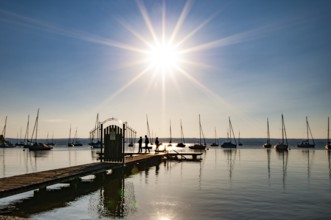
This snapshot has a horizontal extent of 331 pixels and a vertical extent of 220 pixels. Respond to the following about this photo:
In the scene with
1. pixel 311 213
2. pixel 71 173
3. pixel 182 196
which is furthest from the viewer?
pixel 71 173

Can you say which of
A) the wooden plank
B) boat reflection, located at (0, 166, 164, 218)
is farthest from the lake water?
the wooden plank

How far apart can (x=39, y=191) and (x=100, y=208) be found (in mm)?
4702

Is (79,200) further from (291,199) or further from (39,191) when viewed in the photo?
(291,199)

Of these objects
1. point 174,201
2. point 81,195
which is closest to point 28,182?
point 81,195

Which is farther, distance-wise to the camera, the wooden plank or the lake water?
the lake water

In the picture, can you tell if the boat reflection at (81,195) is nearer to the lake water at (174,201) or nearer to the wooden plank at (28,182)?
the lake water at (174,201)

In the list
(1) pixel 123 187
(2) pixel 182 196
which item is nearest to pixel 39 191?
(1) pixel 123 187

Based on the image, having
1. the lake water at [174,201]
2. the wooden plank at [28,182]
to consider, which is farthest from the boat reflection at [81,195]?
the wooden plank at [28,182]

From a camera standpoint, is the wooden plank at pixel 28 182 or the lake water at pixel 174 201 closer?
the wooden plank at pixel 28 182

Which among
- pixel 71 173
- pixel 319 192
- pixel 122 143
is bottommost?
pixel 319 192

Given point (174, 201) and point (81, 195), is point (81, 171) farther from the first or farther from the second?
point (174, 201)

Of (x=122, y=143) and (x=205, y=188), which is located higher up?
(x=122, y=143)

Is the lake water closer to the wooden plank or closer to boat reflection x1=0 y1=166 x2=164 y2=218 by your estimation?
boat reflection x1=0 y1=166 x2=164 y2=218

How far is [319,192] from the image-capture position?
851 inches
